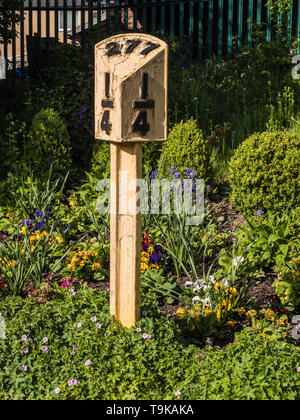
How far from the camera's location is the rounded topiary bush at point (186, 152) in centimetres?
580

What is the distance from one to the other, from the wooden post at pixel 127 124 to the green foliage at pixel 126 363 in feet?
0.70

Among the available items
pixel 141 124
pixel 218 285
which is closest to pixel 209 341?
pixel 218 285

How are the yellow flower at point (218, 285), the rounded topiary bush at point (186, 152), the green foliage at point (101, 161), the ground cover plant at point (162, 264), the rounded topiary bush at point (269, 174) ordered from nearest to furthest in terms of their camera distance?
the ground cover plant at point (162, 264) < the yellow flower at point (218, 285) < the rounded topiary bush at point (269, 174) < the rounded topiary bush at point (186, 152) < the green foliage at point (101, 161)

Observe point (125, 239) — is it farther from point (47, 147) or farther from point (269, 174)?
point (47, 147)

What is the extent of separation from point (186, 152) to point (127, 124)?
2.73 meters

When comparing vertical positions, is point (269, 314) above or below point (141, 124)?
below

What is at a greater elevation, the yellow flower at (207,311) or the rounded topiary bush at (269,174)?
the rounded topiary bush at (269,174)

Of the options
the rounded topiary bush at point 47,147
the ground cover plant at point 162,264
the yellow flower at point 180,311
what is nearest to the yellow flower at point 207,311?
the ground cover plant at point 162,264

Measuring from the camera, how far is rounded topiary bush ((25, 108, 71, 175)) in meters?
6.46

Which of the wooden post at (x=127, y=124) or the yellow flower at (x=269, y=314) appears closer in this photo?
the wooden post at (x=127, y=124)

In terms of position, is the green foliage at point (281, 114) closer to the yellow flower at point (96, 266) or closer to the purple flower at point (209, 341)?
the yellow flower at point (96, 266)

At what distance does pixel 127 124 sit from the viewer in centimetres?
312

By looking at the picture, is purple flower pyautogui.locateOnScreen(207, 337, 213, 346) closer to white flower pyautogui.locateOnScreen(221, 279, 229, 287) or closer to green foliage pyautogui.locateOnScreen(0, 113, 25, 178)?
white flower pyautogui.locateOnScreen(221, 279, 229, 287)

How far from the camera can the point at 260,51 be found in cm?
977
